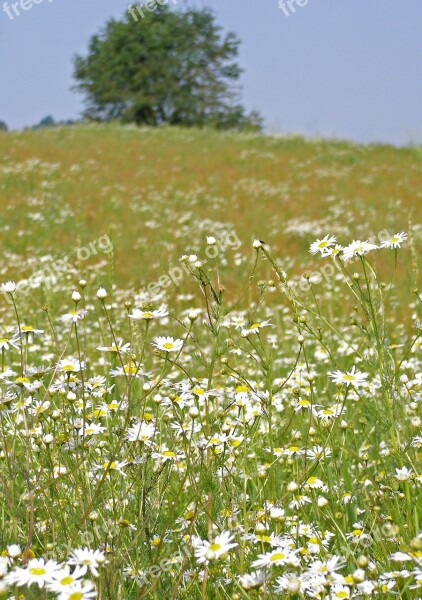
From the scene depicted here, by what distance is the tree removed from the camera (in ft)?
154

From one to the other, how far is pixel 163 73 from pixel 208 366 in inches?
1891

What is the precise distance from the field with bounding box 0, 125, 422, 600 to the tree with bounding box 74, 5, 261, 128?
71.8ft

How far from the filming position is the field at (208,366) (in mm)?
1836

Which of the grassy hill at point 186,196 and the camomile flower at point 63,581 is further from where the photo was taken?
the grassy hill at point 186,196

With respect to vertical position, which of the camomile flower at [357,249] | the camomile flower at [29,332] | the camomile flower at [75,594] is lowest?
the camomile flower at [75,594]

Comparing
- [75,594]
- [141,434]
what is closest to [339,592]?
[75,594]

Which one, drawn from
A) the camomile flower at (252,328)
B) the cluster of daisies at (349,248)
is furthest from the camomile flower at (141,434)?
the cluster of daisies at (349,248)

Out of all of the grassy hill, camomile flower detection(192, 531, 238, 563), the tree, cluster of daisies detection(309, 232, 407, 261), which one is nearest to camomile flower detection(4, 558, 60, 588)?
camomile flower detection(192, 531, 238, 563)

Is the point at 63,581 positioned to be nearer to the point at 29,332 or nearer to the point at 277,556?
the point at 277,556

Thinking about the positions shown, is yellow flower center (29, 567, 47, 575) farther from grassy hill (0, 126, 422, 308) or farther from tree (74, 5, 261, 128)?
tree (74, 5, 261, 128)

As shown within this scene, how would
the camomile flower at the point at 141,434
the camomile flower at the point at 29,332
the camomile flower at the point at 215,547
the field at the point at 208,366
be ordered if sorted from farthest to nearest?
the camomile flower at the point at 29,332
the camomile flower at the point at 141,434
the field at the point at 208,366
the camomile flower at the point at 215,547

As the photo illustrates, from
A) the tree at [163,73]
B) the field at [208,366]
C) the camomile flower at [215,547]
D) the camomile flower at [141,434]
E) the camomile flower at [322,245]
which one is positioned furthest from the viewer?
the tree at [163,73]

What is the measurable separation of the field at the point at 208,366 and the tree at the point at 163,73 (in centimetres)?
2189

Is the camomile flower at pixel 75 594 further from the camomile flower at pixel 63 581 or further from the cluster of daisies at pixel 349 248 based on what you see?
the cluster of daisies at pixel 349 248
